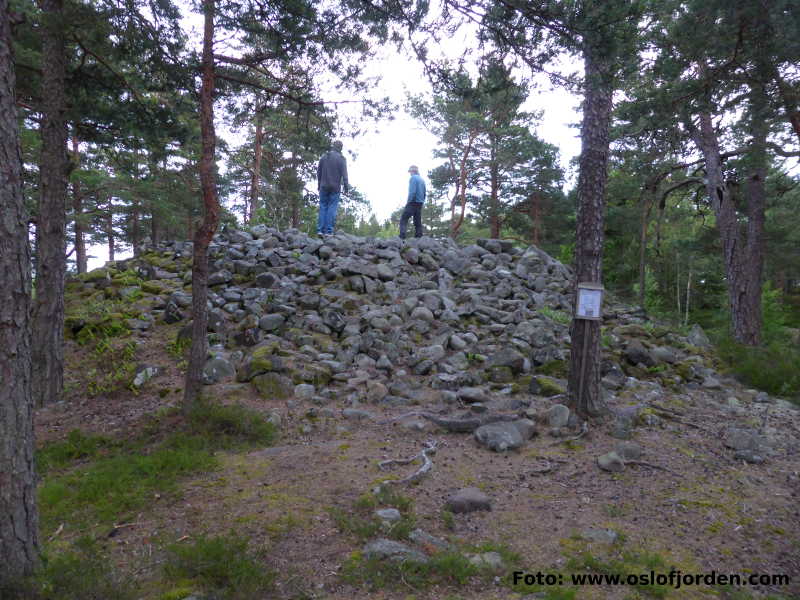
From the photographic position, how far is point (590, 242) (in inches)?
219

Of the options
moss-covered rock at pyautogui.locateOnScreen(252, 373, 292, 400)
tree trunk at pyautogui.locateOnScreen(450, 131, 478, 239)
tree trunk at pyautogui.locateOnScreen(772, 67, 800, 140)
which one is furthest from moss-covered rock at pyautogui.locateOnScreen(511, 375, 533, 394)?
tree trunk at pyautogui.locateOnScreen(450, 131, 478, 239)

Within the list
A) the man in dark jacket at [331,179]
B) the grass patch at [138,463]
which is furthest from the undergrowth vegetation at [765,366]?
the man in dark jacket at [331,179]

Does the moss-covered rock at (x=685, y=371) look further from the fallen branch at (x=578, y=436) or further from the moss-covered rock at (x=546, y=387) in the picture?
the fallen branch at (x=578, y=436)

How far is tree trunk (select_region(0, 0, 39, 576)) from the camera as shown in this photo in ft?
8.22

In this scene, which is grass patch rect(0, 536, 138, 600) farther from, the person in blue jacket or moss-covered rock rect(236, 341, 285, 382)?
the person in blue jacket

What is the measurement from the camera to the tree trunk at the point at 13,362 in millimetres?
2506

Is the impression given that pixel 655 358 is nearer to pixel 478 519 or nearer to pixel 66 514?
pixel 478 519

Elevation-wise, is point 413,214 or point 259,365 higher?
point 413,214

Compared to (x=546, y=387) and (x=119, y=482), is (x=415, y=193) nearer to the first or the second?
(x=546, y=387)

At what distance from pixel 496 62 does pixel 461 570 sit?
14.7 ft

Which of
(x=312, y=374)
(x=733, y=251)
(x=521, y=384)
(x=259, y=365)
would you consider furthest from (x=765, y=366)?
(x=259, y=365)

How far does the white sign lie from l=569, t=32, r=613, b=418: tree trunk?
12cm

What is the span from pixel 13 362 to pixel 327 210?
9.61 metres

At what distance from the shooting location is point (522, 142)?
54.2 feet
